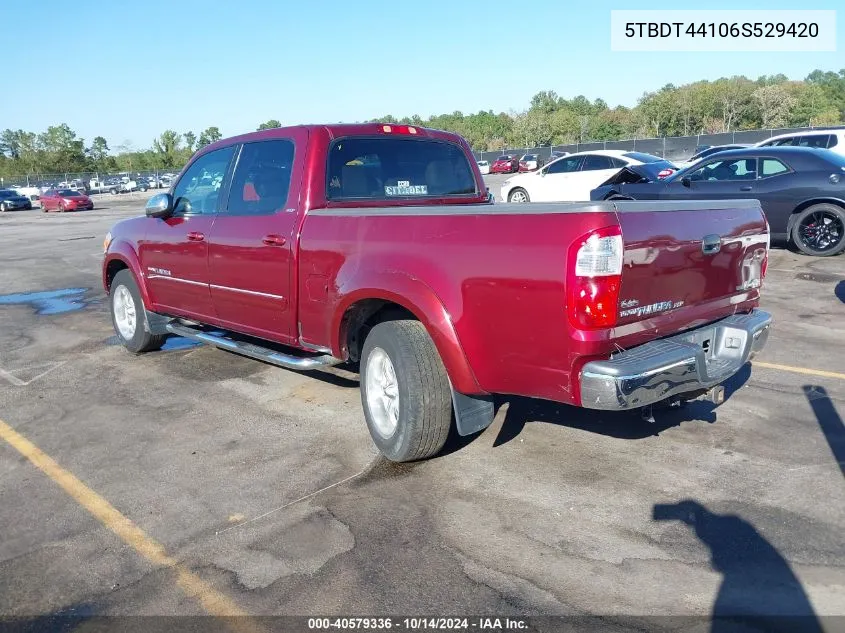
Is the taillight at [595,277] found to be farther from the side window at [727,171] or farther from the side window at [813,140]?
the side window at [813,140]

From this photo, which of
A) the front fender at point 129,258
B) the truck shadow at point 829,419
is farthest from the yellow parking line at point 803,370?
the front fender at point 129,258

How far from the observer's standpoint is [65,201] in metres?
38.8

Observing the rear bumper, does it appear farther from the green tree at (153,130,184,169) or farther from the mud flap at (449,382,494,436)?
the green tree at (153,130,184,169)

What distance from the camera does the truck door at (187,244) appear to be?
561 centimetres

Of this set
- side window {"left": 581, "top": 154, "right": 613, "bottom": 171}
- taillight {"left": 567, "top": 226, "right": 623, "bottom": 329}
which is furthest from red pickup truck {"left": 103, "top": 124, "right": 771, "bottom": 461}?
side window {"left": 581, "top": 154, "right": 613, "bottom": 171}

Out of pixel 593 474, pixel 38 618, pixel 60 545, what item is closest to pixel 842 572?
pixel 593 474

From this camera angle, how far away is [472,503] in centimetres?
376

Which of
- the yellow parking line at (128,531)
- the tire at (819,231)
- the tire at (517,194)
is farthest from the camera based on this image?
the tire at (517,194)

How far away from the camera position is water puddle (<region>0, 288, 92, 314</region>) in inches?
380

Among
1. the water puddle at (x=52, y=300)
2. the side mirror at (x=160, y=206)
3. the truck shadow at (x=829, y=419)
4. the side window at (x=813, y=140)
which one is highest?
the side window at (x=813, y=140)

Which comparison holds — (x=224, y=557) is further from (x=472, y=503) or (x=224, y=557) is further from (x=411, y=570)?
(x=472, y=503)

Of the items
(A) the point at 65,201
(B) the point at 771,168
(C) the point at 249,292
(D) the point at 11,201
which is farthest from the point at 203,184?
(D) the point at 11,201

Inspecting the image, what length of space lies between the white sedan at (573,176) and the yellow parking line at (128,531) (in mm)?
Result: 14978

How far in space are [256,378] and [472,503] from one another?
2.91 meters
